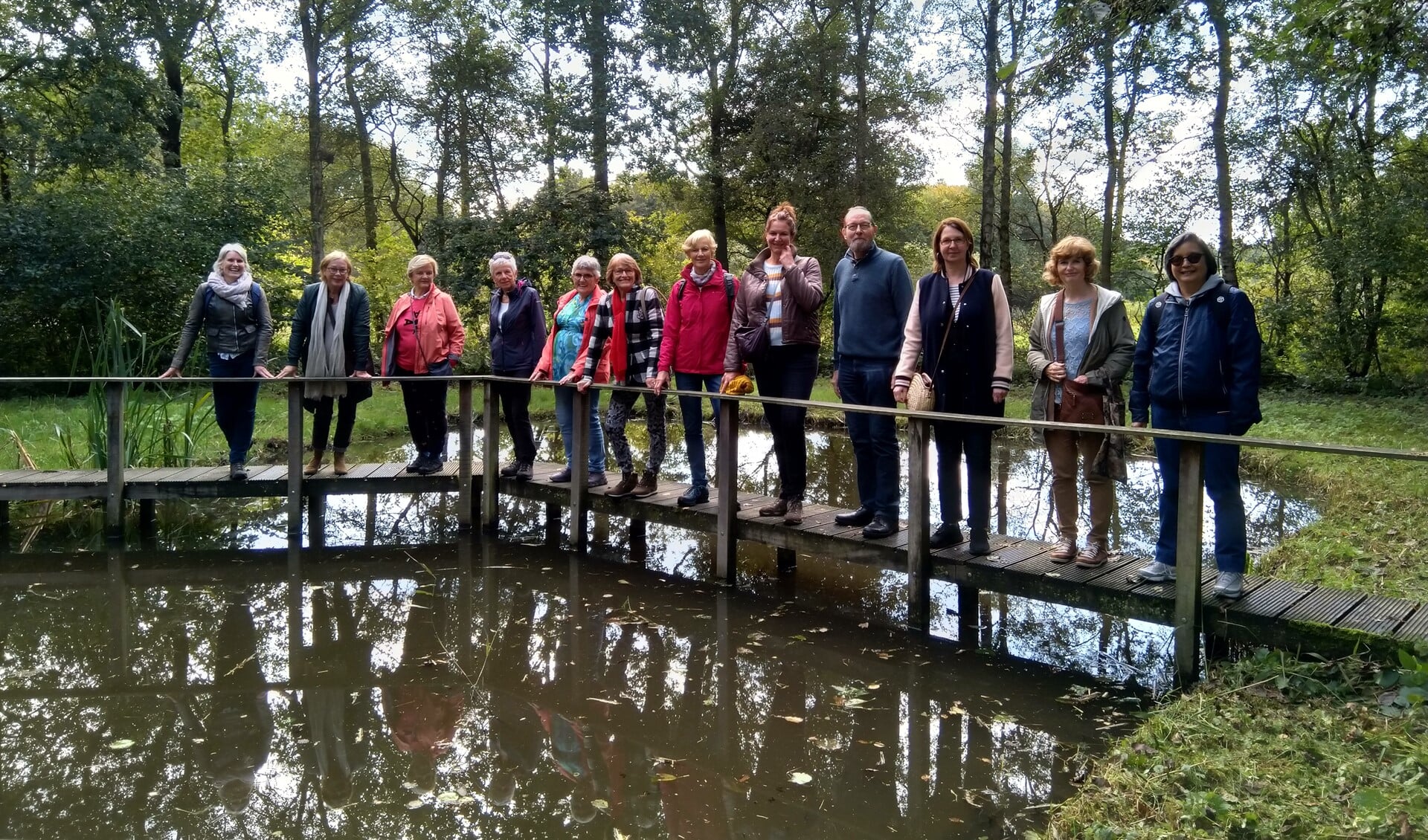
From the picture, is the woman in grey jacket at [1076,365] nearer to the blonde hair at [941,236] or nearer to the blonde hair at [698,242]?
the blonde hair at [941,236]

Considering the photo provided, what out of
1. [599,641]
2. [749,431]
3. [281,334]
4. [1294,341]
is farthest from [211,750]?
[1294,341]

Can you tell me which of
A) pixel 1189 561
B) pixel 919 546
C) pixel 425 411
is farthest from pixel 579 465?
pixel 1189 561

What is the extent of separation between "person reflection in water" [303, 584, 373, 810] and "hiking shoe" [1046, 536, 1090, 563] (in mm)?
3282

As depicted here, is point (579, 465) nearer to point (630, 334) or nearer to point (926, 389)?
point (630, 334)

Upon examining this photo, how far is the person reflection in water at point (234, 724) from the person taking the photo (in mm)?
3320

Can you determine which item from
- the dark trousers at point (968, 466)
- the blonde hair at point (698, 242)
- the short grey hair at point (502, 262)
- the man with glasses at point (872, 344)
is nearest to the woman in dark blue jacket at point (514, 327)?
the short grey hair at point (502, 262)

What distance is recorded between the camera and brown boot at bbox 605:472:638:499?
646 cm

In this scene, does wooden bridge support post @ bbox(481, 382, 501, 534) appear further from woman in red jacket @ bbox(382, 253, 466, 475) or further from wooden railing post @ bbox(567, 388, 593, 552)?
wooden railing post @ bbox(567, 388, 593, 552)

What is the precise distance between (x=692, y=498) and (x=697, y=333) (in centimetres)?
108

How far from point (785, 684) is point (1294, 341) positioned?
1863 centimetres

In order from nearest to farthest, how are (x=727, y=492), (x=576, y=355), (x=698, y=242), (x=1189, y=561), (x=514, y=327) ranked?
1. (x=1189, y=561)
2. (x=698, y=242)
3. (x=727, y=492)
4. (x=576, y=355)
5. (x=514, y=327)

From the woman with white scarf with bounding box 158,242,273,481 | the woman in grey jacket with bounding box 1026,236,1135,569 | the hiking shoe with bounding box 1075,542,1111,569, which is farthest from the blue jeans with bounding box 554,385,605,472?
the hiking shoe with bounding box 1075,542,1111,569

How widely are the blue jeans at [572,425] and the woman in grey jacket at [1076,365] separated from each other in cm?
316

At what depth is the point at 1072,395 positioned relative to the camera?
456 cm
